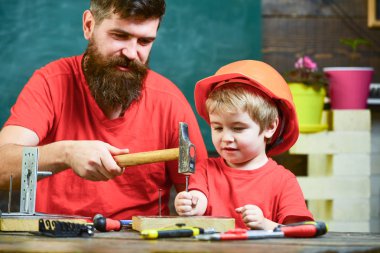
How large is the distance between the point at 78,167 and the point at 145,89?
2.38ft

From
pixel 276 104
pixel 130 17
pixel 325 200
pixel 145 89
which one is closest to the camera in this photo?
pixel 276 104

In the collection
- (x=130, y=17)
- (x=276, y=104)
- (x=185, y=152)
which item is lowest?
(x=185, y=152)

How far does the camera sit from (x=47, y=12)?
12.4ft

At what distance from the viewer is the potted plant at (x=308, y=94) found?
3.63 metres

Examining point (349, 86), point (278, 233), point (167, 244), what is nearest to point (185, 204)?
point (278, 233)

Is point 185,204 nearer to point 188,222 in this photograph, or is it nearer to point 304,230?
point 188,222

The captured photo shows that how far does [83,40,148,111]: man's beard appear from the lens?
2674mm

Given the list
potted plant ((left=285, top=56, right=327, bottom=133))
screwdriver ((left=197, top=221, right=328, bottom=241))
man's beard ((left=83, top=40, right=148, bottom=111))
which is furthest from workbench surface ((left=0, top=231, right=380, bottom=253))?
potted plant ((left=285, top=56, right=327, bottom=133))

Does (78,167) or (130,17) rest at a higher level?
(130,17)

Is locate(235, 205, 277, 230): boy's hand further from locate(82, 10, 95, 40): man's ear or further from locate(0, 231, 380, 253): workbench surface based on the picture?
locate(82, 10, 95, 40): man's ear

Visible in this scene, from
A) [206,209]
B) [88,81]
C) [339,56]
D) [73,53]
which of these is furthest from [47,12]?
[206,209]

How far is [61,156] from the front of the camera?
224 cm

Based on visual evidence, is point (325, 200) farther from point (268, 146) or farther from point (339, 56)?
point (268, 146)

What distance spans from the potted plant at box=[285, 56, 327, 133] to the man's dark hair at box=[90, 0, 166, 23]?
3.90 feet
